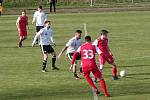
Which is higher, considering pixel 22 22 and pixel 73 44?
pixel 73 44

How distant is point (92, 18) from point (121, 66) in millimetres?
30513

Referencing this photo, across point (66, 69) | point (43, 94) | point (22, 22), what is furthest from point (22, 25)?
point (43, 94)

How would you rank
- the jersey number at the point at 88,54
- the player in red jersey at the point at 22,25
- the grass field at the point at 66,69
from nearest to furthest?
1. the jersey number at the point at 88,54
2. the grass field at the point at 66,69
3. the player in red jersey at the point at 22,25

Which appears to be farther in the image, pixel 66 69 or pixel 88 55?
pixel 66 69

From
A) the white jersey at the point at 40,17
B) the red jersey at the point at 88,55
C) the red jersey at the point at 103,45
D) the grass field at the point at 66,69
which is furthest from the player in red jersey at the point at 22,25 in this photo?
the red jersey at the point at 88,55

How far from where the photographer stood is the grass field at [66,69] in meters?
19.9

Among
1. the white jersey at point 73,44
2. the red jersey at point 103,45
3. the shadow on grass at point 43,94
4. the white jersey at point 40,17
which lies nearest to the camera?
the shadow on grass at point 43,94

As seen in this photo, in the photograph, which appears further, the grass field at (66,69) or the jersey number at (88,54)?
the grass field at (66,69)

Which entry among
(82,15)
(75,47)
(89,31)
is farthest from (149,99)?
(82,15)

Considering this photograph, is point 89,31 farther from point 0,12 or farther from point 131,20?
point 0,12

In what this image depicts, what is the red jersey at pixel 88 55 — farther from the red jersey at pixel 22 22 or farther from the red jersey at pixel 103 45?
the red jersey at pixel 22 22

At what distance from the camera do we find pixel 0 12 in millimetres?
64125

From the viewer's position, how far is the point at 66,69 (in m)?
25.9

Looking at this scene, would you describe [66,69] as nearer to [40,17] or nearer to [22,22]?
[22,22]
